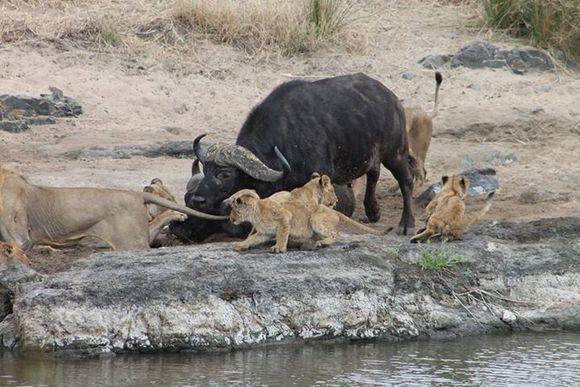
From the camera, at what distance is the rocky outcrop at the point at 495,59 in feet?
59.8

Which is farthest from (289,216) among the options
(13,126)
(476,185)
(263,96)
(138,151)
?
(263,96)

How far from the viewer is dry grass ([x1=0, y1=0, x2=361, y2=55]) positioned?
18.0 m

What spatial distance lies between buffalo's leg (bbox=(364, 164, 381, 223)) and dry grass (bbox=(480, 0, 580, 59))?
550 cm

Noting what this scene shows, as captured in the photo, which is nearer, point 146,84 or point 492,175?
point 492,175

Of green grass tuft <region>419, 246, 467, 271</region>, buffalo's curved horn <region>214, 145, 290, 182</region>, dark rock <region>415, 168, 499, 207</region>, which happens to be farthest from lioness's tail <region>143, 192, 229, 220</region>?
dark rock <region>415, 168, 499, 207</region>

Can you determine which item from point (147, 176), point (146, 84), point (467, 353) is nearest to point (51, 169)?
point (147, 176)

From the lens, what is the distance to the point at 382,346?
10.6 m

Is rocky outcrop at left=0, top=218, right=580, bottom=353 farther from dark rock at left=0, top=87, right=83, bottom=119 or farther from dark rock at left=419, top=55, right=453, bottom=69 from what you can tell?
dark rock at left=419, top=55, right=453, bottom=69

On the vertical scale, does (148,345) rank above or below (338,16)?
below

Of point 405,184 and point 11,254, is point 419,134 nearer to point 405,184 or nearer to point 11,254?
point 405,184

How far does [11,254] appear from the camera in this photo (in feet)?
34.6

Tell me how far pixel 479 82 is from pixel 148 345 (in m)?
8.88

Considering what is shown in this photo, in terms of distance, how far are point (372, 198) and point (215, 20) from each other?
5.26m

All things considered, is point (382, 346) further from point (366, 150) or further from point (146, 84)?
point (146, 84)
